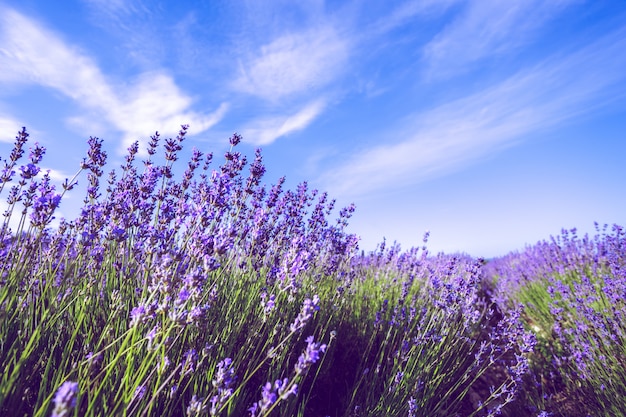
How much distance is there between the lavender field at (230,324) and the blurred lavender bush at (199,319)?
16 mm

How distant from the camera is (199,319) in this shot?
1.55 m

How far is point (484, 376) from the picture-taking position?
4262mm

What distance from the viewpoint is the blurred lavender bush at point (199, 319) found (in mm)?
1442

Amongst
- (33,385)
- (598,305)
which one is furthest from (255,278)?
(598,305)

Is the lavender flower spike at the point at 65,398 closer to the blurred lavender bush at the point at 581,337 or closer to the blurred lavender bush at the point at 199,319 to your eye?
the blurred lavender bush at the point at 199,319

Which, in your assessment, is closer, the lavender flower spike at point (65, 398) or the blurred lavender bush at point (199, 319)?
the lavender flower spike at point (65, 398)

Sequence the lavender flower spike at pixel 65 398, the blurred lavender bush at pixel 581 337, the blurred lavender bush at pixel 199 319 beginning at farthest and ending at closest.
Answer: the blurred lavender bush at pixel 581 337, the blurred lavender bush at pixel 199 319, the lavender flower spike at pixel 65 398

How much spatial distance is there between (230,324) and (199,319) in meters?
0.73

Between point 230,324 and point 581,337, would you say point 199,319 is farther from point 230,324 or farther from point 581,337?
point 581,337

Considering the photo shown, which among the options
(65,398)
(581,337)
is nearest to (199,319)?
(65,398)

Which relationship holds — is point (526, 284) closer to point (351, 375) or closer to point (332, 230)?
point (332, 230)

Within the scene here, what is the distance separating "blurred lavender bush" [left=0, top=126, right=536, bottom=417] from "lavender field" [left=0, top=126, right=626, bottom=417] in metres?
0.02

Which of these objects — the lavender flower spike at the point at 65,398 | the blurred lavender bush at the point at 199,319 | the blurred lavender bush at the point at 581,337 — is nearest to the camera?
the lavender flower spike at the point at 65,398

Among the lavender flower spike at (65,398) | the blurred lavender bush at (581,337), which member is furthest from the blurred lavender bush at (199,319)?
the blurred lavender bush at (581,337)
